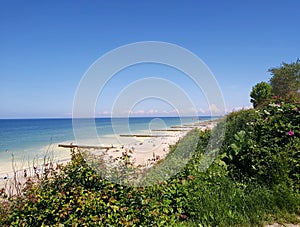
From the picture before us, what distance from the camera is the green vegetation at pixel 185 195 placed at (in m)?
2.78

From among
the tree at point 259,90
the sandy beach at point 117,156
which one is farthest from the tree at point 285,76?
the sandy beach at point 117,156

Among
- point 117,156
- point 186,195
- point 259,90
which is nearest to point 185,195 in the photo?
point 186,195

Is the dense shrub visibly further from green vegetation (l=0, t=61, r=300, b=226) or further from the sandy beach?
the sandy beach

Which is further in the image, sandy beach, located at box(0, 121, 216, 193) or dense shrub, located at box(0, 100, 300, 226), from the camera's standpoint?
sandy beach, located at box(0, 121, 216, 193)

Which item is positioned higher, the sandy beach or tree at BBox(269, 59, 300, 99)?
tree at BBox(269, 59, 300, 99)

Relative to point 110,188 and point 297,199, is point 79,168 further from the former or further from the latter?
point 297,199

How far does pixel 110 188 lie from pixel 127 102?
6.53ft

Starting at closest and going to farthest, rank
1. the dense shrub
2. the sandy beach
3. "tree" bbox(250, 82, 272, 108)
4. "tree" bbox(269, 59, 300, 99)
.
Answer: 1. the dense shrub
2. the sandy beach
3. "tree" bbox(250, 82, 272, 108)
4. "tree" bbox(269, 59, 300, 99)

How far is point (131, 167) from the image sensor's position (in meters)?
3.30

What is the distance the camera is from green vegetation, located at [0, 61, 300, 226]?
2777 millimetres

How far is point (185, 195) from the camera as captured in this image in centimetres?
348

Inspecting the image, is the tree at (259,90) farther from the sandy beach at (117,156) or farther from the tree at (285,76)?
the sandy beach at (117,156)

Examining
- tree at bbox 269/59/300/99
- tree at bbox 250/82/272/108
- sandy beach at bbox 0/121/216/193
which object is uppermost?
tree at bbox 269/59/300/99

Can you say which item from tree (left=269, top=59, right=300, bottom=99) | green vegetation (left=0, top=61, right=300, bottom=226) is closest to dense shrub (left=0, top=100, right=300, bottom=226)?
green vegetation (left=0, top=61, right=300, bottom=226)
